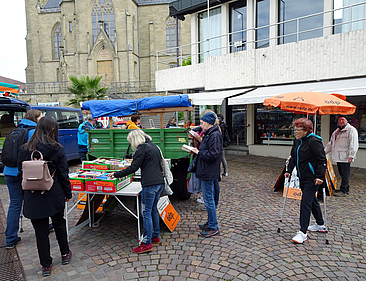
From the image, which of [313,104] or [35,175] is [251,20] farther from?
[35,175]

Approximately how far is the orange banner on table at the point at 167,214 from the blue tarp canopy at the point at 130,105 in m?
2.43

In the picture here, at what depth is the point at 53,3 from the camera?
43.5 metres

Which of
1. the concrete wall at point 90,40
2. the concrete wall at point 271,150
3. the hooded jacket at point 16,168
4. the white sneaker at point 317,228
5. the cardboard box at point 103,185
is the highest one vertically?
the concrete wall at point 90,40

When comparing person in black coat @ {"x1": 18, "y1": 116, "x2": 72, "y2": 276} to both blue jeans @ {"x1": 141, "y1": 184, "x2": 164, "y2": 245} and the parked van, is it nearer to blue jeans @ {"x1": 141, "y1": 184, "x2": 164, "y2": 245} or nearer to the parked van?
blue jeans @ {"x1": 141, "y1": 184, "x2": 164, "y2": 245}

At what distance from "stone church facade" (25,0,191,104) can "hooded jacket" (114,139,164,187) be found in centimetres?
2959

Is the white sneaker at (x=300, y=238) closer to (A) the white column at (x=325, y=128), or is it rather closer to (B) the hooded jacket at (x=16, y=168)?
(B) the hooded jacket at (x=16, y=168)

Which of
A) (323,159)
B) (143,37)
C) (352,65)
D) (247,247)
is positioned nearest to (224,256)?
(247,247)

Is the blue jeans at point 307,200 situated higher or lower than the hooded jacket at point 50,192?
lower

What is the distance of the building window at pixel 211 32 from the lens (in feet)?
44.3

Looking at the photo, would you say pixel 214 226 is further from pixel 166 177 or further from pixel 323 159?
pixel 323 159

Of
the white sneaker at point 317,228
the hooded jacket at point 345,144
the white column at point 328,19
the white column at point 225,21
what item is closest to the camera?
the white sneaker at point 317,228

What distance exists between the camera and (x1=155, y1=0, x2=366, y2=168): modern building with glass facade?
30.4 feet

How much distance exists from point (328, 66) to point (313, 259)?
7931mm

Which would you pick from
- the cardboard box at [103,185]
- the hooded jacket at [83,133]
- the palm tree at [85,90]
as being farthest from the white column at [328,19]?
the palm tree at [85,90]
